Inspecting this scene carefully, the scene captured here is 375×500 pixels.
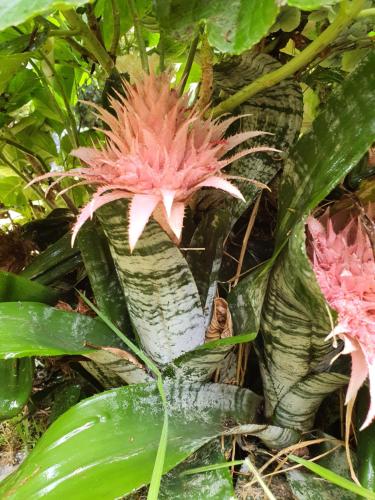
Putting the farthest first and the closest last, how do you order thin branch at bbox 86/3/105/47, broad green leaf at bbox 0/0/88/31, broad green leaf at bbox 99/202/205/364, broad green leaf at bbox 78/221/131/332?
thin branch at bbox 86/3/105/47 → broad green leaf at bbox 78/221/131/332 → broad green leaf at bbox 99/202/205/364 → broad green leaf at bbox 0/0/88/31

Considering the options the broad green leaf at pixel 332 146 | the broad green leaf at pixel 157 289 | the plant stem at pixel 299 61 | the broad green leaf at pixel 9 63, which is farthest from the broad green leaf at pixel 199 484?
the broad green leaf at pixel 9 63

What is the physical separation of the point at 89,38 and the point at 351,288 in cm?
41

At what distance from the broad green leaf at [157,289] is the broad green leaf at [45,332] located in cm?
4

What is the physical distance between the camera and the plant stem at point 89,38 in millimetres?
534

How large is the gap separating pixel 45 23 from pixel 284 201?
12.6 inches

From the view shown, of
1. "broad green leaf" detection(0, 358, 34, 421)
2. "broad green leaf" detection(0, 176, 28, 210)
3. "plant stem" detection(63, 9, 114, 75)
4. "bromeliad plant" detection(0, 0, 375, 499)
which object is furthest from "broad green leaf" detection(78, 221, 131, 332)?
"broad green leaf" detection(0, 176, 28, 210)

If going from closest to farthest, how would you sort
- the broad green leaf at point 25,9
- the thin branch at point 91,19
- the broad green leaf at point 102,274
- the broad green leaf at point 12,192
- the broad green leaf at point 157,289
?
the broad green leaf at point 25,9, the broad green leaf at point 157,289, the broad green leaf at point 102,274, the thin branch at point 91,19, the broad green leaf at point 12,192

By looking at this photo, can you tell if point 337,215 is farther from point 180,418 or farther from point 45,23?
point 45,23

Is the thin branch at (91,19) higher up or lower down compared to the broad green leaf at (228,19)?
higher up

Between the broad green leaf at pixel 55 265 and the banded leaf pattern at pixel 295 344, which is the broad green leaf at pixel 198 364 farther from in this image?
the broad green leaf at pixel 55 265

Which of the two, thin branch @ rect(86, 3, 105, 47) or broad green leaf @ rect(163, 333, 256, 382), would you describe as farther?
thin branch @ rect(86, 3, 105, 47)

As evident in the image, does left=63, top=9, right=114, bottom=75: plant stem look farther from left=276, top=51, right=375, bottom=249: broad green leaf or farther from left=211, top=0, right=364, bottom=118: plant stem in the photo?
left=276, top=51, right=375, bottom=249: broad green leaf

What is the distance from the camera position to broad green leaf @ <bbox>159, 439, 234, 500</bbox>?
0.42 m

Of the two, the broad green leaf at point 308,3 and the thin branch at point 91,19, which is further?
the thin branch at point 91,19
